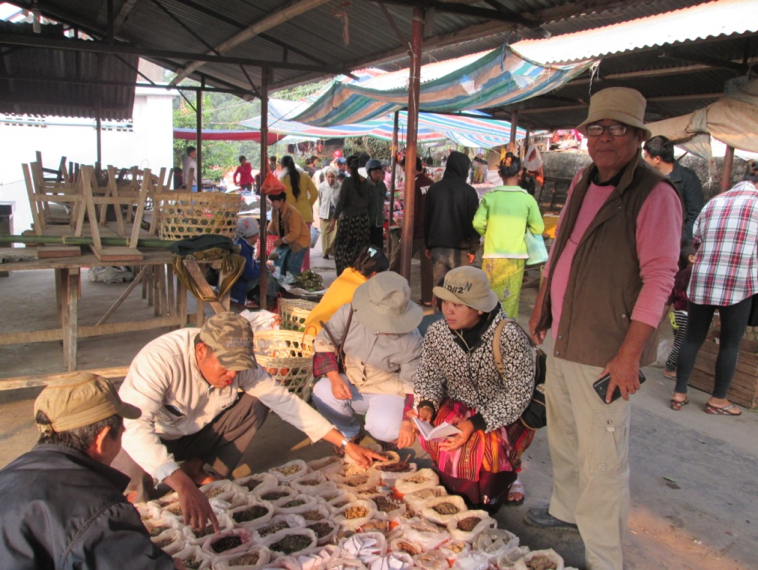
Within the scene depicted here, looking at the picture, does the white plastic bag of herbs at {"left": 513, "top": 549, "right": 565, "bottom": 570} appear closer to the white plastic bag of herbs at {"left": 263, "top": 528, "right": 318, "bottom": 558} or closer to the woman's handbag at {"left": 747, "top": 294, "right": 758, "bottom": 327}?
the white plastic bag of herbs at {"left": 263, "top": 528, "right": 318, "bottom": 558}

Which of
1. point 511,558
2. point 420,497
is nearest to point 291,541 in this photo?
point 420,497

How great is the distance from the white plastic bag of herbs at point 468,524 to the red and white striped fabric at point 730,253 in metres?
2.37

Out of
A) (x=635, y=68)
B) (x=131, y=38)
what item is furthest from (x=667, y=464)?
(x=131, y=38)

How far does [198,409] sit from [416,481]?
3.36 feet

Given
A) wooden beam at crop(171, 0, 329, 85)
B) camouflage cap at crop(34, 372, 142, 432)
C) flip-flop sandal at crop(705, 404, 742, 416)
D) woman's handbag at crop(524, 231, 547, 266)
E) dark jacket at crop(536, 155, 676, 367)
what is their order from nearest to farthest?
1. camouflage cap at crop(34, 372, 142, 432)
2. dark jacket at crop(536, 155, 676, 367)
3. flip-flop sandal at crop(705, 404, 742, 416)
4. wooden beam at crop(171, 0, 329, 85)
5. woman's handbag at crop(524, 231, 547, 266)

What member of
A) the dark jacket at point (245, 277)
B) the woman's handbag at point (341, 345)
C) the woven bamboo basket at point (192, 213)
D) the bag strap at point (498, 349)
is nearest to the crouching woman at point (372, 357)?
the woman's handbag at point (341, 345)

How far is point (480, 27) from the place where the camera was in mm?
4250

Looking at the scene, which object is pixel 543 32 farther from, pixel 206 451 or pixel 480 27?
pixel 206 451

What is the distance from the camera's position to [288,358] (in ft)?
11.0

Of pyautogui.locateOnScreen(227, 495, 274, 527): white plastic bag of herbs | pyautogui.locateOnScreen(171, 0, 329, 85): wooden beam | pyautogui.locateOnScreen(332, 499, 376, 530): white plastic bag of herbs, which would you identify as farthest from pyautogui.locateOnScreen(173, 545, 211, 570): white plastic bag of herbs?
pyautogui.locateOnScreen(171, 0, 329, 85): wooden beam

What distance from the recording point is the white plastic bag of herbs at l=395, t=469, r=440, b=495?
8.33ft

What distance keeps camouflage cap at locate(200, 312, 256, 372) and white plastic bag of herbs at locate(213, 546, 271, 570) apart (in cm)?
65

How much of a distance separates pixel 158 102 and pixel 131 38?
11283 millimetres

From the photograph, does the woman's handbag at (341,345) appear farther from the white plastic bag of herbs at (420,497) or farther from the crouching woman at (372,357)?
the white plastic bag of herbs at (420,497)
